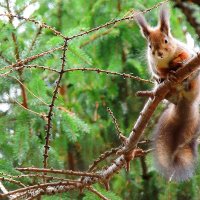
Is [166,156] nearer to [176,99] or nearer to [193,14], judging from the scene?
[176,99]

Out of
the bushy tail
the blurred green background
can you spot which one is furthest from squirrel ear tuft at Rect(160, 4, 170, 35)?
the bushy tail

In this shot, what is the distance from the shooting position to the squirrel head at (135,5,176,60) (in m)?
1.72

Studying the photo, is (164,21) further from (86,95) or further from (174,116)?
(86,95)

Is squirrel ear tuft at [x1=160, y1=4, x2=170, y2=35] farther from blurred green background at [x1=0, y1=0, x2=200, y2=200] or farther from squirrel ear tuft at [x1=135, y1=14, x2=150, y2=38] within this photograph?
blurred green background at [x1=0, y1=0, x2=200, y2=200]

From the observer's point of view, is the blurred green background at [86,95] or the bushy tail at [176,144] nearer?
the bushy tail at [176,144]

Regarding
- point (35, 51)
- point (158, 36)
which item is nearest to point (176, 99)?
point (158, 36)

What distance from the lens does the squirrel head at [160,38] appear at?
1.72m

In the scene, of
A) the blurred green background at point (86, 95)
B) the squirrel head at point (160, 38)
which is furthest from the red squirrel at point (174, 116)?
the blurred green background at point (86, 95)

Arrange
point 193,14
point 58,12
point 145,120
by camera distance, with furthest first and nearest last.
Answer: point 58,12
point 145,120
point 193,14

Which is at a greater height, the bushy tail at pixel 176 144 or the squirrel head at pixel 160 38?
the squirrel head at pixel 160 38

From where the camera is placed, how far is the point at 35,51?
1878 millimetres

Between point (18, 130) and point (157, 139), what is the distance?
617 millimetres

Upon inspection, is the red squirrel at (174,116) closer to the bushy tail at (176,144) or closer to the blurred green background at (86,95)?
the bushy tail at (176,144)

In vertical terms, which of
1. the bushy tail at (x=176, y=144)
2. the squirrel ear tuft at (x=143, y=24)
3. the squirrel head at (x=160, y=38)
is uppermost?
the squirrel ear tuft at (x=143, y=24)
